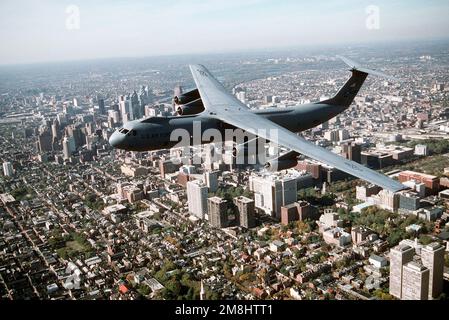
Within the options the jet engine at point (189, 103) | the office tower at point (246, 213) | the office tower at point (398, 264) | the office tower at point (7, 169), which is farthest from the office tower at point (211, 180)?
the office tower at point (7, 169)

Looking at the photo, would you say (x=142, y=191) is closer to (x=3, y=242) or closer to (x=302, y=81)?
(x=3, y=242)

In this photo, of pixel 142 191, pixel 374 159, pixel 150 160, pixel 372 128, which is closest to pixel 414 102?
pixel 372 128

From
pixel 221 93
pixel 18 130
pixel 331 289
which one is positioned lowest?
pixel 331 289

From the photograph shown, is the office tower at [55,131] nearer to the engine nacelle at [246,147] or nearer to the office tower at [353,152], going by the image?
the office tower at [353,152]

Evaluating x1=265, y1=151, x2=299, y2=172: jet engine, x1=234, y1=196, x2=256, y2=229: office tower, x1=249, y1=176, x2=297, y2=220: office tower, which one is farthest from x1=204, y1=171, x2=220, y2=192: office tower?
x1=265, y1=151, x2=299, y2=172: jet engine

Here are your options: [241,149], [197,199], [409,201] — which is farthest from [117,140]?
[409,201]

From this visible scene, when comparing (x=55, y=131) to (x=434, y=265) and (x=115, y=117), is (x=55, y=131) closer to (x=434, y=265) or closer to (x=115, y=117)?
(x=115, y=117)
